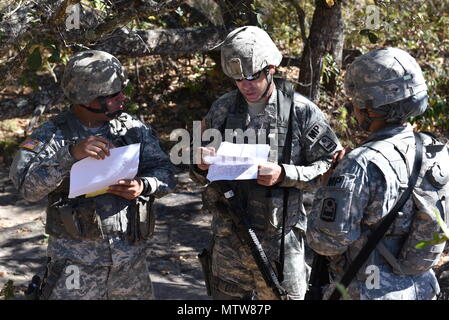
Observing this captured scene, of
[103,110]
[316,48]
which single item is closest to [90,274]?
[103,110]

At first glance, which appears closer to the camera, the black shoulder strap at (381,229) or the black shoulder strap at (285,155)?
the black shoulder strap at (381,229)

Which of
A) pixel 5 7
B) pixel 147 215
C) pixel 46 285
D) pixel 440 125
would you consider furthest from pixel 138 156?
pixel 440 125

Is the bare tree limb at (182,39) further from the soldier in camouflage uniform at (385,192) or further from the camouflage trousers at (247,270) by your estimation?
the soldier in camouflage uniform at (385,192)

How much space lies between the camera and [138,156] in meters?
3.77

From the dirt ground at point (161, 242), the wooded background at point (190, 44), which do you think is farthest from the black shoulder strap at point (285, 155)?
the dirt ground at point (161, 242)

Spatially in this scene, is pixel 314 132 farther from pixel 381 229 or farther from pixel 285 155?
pixel 381 229

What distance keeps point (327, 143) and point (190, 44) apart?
11.9 ft

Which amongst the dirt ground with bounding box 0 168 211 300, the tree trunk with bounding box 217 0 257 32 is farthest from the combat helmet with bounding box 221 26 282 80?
the dirt ground with bounding box 0 168 211 300

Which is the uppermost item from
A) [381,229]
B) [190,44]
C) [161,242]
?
[190,44]

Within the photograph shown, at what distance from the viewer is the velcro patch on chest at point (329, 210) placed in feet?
9.51

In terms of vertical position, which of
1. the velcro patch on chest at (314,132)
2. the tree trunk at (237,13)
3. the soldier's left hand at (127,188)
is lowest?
the soldier's left hand at (127,188)

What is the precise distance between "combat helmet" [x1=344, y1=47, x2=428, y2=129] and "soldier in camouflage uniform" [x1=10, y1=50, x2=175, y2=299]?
4.51 feet

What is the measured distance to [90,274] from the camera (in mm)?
3783

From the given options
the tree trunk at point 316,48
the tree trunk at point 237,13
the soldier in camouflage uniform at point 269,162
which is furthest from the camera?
the tree trunk at point 316,48
